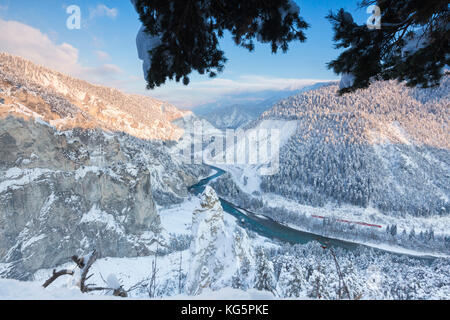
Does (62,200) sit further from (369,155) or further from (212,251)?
(369,155)

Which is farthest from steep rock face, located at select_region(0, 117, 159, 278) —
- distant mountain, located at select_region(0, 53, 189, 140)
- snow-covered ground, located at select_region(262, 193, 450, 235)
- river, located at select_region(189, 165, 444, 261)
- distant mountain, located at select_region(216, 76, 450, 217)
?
snow-covered ground, located at select_region(262, 193, 450, 235)

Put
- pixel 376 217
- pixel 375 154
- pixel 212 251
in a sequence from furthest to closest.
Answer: pixel 375 154, pixel 376 217, pixel 212 251

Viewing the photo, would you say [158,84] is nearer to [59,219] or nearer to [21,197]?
[21,197]

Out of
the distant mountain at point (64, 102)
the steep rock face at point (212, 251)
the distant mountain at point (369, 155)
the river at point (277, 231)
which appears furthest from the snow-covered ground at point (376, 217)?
the distant mountain at point (64, 102)

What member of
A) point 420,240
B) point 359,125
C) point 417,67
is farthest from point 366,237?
point 359,125

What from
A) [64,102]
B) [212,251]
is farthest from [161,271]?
[64,102]

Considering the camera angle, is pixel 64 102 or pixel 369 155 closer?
pixel 64 102

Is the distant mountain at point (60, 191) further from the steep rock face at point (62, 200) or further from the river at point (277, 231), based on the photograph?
the river at point (277, 231)
